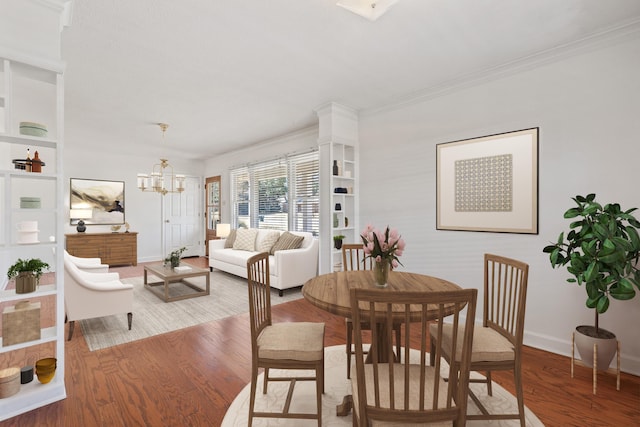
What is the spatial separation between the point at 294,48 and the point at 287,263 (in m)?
2.93

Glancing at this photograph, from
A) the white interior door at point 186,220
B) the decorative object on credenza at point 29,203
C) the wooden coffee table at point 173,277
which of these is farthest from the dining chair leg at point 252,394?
the white interior door at point 186,220

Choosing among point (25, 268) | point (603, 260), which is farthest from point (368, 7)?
point (25, 268)

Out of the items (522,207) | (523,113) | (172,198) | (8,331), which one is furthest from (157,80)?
(172,198)

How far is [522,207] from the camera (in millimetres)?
2949

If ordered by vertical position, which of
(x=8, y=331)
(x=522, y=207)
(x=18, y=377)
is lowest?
(x=18, y=377)

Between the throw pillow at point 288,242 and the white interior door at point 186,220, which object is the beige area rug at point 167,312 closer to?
Answer: the throw pillow at point 288,242

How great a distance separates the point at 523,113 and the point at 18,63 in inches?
157

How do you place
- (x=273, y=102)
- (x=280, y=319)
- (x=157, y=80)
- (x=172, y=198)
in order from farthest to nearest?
(x=172, y=198)
(x=273, y=102)
(x=280, y=319)
(x=157, y=80)

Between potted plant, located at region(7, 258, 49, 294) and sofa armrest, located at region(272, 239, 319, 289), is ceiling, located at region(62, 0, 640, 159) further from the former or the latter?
sofa armrest, located at region(272, 239, 319, 289)

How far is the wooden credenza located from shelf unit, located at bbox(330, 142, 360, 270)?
512 centimetres

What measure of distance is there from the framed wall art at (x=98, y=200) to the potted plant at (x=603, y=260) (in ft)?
26.8

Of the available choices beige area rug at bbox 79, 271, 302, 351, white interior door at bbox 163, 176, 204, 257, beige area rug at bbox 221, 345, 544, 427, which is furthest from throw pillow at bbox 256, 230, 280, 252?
white interior door at bbox 163, 176, 204, 257

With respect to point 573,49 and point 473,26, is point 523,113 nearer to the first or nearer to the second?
point 573,49

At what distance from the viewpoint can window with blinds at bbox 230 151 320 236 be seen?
214 inches
